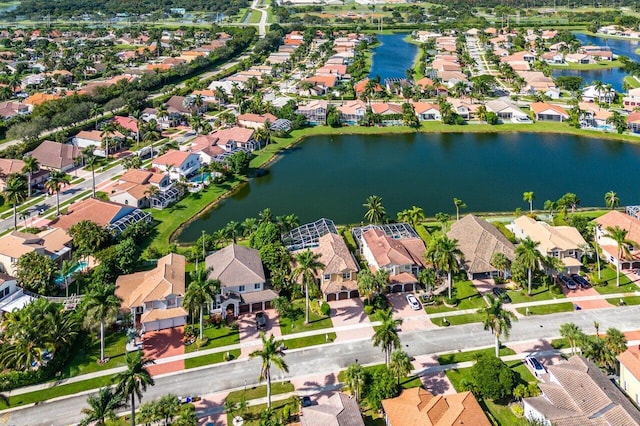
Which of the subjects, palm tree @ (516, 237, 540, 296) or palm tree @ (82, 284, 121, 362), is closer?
palm tree @ (82, 284, 121, 362)

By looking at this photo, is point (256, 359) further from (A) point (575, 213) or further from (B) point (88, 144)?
(B) point (88, 144)

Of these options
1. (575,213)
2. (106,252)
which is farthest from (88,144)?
(575,213)

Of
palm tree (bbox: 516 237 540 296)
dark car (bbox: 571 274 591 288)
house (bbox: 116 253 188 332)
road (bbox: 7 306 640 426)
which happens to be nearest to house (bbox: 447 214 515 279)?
palm tree (bbox: 516 237 540 296)

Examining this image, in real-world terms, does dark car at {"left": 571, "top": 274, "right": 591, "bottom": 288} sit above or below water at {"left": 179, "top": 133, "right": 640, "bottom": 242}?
below

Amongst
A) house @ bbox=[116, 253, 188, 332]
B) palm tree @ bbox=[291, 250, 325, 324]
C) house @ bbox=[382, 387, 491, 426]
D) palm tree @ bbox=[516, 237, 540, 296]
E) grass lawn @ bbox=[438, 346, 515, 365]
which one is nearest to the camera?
house @ bbox=[382, 387, 491, 426]

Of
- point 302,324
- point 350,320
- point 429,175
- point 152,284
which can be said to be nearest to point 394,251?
point 350,320

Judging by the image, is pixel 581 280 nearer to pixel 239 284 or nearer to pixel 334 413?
pixel 334 413

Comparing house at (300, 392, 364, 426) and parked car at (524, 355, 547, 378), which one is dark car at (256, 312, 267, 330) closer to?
house at (300, 392, 364, 426)
